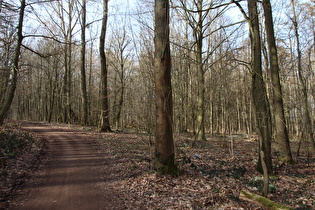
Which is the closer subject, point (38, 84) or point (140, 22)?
point (140, 22)

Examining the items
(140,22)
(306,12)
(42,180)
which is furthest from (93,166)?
(306,12)

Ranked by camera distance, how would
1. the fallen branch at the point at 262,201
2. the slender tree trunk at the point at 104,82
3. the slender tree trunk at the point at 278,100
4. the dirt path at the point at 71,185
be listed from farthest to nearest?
1. the slender tree trunk at the point at 104,82
2. the slender tree trunk at the point at 278,100
3. the dirt path at the point at 71,185
4. the fallen branch at the point at 262,201

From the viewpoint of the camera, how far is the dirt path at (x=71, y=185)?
462 centimetres

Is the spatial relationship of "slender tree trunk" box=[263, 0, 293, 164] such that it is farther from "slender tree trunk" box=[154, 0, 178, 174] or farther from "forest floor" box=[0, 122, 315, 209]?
"slender tree trunk" box=[154, 0, 178, 174]

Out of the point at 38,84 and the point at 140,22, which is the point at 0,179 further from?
the point at 38,84

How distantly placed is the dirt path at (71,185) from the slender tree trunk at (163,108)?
5.42ft

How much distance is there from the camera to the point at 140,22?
26.5ft

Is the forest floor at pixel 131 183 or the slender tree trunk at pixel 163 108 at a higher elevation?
the slender tree trunk at pixel 163 108

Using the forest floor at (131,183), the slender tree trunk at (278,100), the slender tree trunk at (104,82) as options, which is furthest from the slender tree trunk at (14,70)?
the slender tree trunk at (278,100)

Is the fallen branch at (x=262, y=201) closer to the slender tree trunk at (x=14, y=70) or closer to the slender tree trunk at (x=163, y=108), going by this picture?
the slender tree trunk at (x=163, y=108)

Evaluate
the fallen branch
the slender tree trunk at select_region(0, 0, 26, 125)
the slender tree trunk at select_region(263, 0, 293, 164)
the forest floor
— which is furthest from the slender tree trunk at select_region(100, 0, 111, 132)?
the fallen branch

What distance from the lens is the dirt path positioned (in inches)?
182

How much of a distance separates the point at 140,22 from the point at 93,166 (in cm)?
558

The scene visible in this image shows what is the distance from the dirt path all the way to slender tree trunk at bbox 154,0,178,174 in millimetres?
1653
